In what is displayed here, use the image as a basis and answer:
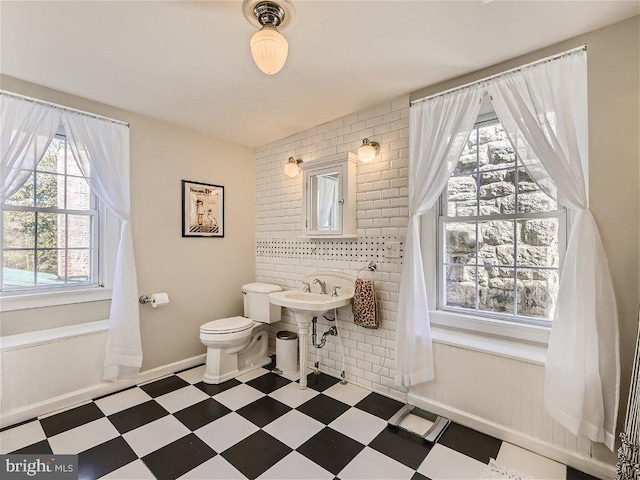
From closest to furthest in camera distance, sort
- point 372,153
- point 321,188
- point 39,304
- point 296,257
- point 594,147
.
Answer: point 594,147 < point 39,304 < point 372,153 < point 321,188 < point 296,257

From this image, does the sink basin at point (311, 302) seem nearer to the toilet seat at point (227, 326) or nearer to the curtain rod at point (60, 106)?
the toilet seat at point (227, 326)

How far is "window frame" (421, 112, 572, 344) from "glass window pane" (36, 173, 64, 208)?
304cm

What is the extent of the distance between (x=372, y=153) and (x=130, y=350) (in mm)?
2691

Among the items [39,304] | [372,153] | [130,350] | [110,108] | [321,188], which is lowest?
[130,350]

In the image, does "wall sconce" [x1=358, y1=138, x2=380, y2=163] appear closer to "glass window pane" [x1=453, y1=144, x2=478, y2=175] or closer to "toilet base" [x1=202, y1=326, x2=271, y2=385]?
"glass window pane" [x1=453, y1=144, x2=478, y2=175]

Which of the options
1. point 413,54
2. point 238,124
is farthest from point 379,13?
point 238,124

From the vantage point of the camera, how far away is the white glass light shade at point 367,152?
2635mm

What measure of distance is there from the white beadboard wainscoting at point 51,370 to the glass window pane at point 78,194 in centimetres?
102

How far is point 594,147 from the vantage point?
1763 mm

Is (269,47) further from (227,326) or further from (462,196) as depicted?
(227,326)

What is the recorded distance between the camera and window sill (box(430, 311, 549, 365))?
201 centimetres

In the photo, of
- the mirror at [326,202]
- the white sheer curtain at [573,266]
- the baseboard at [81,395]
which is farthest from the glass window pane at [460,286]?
the baseboard at [81,395]

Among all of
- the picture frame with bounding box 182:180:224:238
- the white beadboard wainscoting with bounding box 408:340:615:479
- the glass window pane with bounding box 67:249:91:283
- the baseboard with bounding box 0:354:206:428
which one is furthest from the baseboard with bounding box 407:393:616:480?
the glass window pane with bounding box 67:249:91:283

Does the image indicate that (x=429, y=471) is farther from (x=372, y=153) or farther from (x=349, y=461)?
(x=372, y=153)
